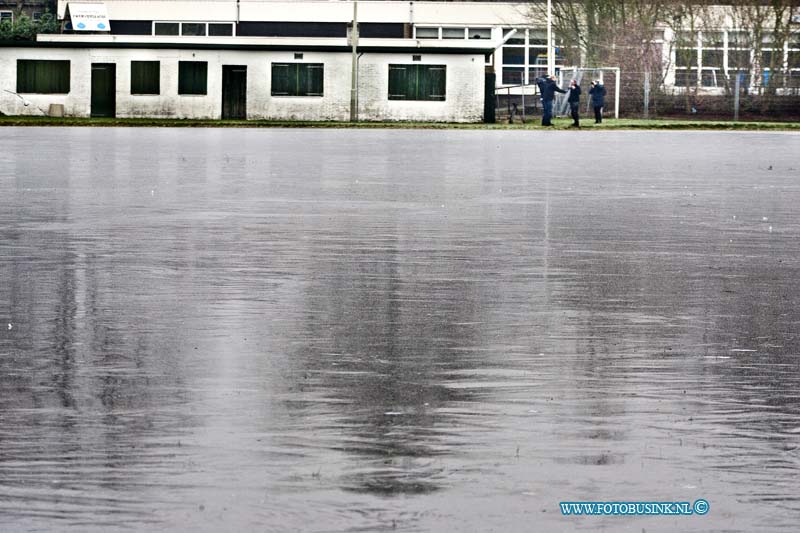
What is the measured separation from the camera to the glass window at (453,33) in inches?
3927

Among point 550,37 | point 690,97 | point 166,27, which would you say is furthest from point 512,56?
point 690,97

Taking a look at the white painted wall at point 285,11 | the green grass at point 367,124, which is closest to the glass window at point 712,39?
the green grass at point 367,124

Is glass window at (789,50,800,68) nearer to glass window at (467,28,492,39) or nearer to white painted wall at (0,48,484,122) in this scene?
white painted wall at (0,48,484,122)

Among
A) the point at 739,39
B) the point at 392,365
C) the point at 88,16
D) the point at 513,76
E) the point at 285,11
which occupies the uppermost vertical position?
the point at 285,11

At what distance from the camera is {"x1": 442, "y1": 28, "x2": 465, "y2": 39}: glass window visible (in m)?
99.8

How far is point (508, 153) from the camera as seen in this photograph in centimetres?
4084

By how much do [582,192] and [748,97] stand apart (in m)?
52.8

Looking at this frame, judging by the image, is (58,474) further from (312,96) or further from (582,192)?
(312,96)

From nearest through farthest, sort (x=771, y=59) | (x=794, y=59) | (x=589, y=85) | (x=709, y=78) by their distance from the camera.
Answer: (x=771, y=59), (x=794, y=59), (x=589, y=85), (x=709, y=78)

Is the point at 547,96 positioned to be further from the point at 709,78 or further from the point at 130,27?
the point at 130,27

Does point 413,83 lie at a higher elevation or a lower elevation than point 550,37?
lower

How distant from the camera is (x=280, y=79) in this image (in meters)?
73.8

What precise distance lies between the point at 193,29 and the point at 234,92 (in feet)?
81.7

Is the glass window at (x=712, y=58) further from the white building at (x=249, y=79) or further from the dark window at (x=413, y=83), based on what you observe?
the dark window at (x=413, y=83)
